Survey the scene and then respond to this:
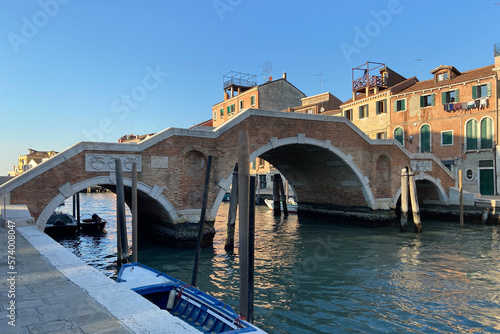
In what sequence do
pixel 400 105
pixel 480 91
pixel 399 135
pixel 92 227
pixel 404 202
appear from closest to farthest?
pixel 404 202
pixel 92 227
pixel 480 91
pixel 400 105
pixel 399 135

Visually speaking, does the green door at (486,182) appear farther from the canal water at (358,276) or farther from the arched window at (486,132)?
the canal water at (358,276)

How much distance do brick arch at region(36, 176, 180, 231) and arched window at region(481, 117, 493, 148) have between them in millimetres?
17749

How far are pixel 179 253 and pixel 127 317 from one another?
8725mm

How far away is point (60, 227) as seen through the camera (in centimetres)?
1540

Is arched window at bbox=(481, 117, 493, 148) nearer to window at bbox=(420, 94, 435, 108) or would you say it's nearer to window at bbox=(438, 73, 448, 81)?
window at bbox=(420, 94, 435, 108)

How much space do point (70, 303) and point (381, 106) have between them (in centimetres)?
2545

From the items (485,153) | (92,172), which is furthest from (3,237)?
(485,153)

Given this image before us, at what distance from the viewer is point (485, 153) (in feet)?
67.1

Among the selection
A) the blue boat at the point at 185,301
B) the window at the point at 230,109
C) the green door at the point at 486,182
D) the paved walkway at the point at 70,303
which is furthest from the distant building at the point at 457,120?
the paved walkway at the point at 70,303

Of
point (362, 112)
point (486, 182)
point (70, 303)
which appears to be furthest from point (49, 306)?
point (362, 112)

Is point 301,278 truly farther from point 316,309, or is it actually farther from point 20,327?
point 20,327

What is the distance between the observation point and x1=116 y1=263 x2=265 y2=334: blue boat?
179 inches

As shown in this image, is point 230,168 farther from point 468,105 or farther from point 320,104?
point 320,104

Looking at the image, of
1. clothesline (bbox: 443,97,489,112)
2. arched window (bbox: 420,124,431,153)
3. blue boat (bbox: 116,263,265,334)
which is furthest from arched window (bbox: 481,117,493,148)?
blue boat (bbox: 116,263,265,334)
